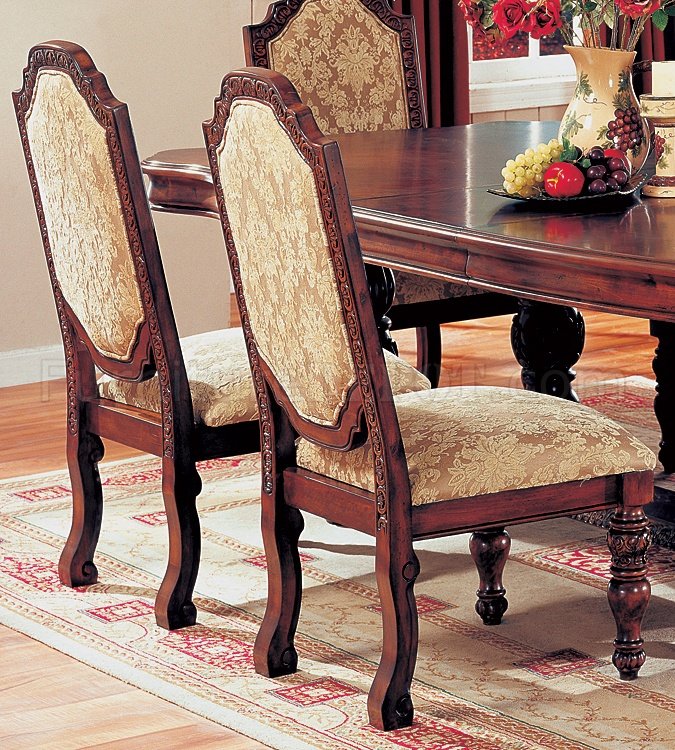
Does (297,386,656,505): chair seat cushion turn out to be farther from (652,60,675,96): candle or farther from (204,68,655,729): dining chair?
(652,60,675,96): candle

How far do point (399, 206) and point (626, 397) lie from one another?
2.20 metres

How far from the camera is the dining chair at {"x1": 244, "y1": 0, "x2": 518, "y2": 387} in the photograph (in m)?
4.06

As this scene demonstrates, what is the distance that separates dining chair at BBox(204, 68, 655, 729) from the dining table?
249mm

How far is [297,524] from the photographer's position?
2617 mm

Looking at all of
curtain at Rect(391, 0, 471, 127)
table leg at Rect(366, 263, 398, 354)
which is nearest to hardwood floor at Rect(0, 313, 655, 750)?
table leg at Rect(366, 263, 398, 354)

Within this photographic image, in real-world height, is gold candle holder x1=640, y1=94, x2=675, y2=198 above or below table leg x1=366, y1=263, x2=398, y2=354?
above

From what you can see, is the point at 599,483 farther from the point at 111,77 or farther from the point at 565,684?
the point at 111,77

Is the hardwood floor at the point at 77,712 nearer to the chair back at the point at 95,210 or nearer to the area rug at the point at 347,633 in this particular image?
the area rug at the point at 347,633

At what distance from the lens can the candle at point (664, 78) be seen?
2.62 metres

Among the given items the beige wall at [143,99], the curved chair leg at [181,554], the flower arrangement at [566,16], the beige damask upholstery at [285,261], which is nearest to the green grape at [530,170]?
the flower arrangement at [566,16]

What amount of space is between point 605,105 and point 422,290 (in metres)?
1.25

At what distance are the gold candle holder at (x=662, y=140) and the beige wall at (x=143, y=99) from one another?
108 inches

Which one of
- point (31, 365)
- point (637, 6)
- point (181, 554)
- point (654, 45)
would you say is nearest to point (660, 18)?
point (637, 6)

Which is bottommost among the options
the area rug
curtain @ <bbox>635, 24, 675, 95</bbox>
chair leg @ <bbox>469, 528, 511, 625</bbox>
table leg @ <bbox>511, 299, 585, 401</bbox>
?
the area rug
